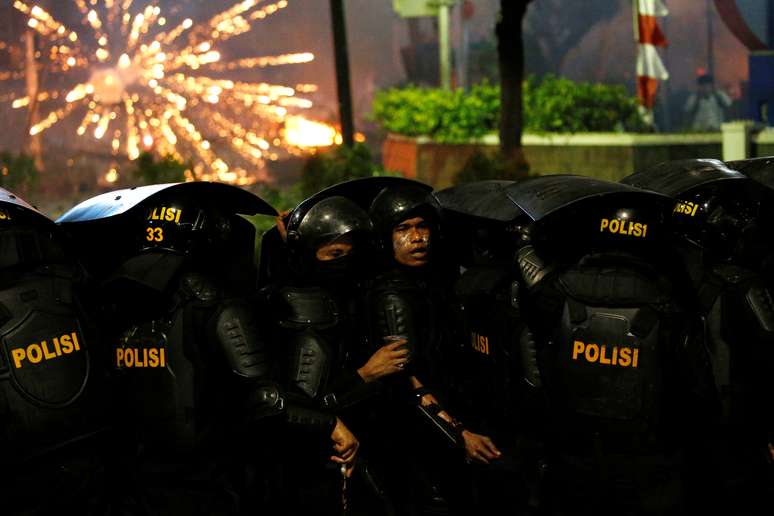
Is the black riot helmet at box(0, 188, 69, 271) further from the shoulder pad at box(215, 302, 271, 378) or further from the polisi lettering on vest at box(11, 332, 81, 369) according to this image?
the shoulder pad at box(215, 302, 271, 378)

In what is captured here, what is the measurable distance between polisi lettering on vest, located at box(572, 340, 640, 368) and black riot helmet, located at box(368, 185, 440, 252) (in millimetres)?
1427

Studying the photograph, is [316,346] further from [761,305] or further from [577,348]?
[761,305]

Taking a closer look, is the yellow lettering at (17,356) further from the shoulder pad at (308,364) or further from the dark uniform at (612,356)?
the dark uniform at (612,356)

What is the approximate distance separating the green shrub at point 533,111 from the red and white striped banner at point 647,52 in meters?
0.50

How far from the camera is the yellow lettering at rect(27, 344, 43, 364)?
4.12 meters

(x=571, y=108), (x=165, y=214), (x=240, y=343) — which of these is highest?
(x=165, y=214)

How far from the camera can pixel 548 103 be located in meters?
20.4

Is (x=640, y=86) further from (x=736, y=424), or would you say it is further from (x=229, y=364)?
(x=229, y=364)

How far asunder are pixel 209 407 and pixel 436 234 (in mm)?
1793

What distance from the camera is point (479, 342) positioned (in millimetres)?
5340

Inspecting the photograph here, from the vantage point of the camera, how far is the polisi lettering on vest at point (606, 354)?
14.1 ft

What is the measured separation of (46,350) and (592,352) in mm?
2322

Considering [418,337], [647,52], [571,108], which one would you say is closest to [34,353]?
[418,337]

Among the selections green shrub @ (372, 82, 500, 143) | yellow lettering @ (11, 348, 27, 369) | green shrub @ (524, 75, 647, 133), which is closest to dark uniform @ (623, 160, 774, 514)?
yellow lettering @ (11, 348, 27, 369)
